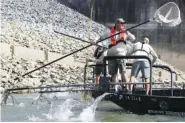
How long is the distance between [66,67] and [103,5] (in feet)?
53.5

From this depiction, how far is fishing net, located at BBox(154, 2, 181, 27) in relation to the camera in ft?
36.7

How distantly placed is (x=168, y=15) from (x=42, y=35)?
19.8 metres

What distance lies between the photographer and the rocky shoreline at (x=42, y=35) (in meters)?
19.9

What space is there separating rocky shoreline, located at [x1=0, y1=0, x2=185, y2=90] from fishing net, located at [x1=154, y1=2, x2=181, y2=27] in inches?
291

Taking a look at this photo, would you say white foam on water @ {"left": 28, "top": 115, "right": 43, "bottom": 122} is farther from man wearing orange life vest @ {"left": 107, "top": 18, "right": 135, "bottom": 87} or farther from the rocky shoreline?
the rocky shoreline

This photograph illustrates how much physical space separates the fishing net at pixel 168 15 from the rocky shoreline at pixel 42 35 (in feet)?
24.3

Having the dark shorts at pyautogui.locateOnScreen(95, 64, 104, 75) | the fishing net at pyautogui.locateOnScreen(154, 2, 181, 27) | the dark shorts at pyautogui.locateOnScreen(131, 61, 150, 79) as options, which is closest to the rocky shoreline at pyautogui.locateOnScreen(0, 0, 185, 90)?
the dark shorts at pyautogui.locateOnScreen(95, 64, 104, 75)

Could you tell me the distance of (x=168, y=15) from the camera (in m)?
11.2

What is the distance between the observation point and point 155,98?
10773 mm

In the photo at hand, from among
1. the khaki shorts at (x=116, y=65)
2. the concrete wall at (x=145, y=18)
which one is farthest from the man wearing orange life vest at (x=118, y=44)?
the concrete wall at (x=145, y=18)

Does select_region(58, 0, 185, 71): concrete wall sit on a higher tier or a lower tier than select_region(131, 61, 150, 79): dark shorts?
higher

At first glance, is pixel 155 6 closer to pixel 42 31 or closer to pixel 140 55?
pixel 42 31

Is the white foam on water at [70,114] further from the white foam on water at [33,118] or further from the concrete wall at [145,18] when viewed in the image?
the concrete wall at [145,18]

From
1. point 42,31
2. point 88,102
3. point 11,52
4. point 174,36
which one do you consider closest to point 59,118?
point 88,102
